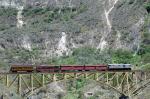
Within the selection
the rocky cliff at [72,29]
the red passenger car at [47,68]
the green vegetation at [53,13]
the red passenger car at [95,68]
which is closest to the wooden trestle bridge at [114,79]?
the red passenger car at [47,68]

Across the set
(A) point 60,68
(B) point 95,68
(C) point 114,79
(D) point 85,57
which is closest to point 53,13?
(D) point 85,57

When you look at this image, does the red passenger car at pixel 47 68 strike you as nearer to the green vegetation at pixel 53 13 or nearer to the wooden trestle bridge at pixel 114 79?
the wooden trestle bridge at pixel 114 79

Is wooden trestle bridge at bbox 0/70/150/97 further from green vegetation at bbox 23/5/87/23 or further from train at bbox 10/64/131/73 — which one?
green vegetation at bbox 23/5/87/23

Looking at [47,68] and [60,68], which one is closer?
[60,68]

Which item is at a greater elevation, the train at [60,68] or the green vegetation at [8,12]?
the green vegetation at [8,12]

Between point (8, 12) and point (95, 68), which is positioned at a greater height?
point (8, 12)

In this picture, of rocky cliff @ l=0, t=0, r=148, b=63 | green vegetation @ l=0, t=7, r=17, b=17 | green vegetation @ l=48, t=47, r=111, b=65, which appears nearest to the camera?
green vegetation @ l=48, t=47, r=111, b=65

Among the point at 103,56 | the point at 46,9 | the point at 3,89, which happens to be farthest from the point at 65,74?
the point at 46,9

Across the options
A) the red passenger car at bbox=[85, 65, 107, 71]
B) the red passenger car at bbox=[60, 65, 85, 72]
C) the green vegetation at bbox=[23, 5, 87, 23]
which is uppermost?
the green vegetation at bbox=[23, 5, 87, 23]

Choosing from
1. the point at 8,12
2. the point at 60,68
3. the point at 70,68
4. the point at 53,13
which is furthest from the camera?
the point at 8,12

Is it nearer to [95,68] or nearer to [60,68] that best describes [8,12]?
[95,68]

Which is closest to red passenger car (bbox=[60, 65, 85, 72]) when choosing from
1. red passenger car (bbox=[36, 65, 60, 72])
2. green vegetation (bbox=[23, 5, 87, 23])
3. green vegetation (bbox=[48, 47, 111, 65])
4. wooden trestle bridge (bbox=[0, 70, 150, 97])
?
red passenger car (bbox=[36, 65, 60, 72])

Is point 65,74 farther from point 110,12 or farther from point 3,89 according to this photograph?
point 110,12

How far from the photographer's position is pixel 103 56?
87.6m
